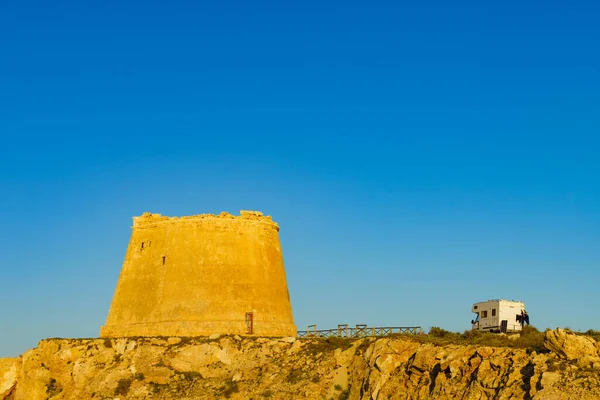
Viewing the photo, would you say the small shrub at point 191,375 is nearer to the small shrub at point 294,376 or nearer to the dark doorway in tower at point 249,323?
the dark doorway in tower at point 249,323

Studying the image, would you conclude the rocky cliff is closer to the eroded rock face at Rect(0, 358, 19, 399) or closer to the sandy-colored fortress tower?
the eroded rock face at Rect(0, 358, 19, 399)

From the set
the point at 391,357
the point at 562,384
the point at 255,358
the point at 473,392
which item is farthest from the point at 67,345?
the point at 562,384

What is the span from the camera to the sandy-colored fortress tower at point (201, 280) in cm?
4256

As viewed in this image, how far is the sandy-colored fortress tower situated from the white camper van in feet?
39.8

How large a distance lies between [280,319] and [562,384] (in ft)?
70.7

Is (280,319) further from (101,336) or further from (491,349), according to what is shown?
(491,349)

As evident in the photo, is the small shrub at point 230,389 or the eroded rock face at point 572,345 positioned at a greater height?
the eroded rock face at point 572,345

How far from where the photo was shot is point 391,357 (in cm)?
3316

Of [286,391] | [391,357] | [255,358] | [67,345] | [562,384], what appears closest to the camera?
[562,384]

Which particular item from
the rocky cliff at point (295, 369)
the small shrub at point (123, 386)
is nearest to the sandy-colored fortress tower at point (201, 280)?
the rocky cliff at point (295, 369)

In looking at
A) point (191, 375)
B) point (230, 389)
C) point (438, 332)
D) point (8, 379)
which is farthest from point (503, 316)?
point (8, 379)

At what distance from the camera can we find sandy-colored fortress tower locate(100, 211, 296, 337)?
42.6 metres

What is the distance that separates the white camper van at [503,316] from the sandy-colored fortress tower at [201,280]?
1214 centimetres

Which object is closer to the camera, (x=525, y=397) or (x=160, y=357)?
(x=525, y=397)
